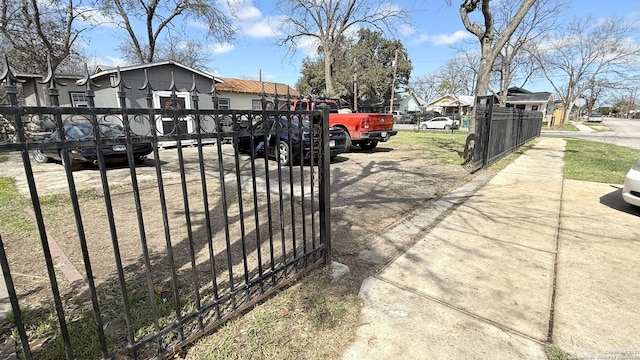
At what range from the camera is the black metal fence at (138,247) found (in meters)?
1.37

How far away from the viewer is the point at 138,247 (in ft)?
11.2

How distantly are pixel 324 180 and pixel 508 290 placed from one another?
5.95 feet

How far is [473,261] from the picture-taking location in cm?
310

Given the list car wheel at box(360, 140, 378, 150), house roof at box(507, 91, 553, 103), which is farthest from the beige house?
car wheel at box(360, 140, 378, 150)

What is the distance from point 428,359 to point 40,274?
3.37 meters

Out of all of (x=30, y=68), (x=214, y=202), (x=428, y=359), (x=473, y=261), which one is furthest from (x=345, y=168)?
(x=30, y=68)

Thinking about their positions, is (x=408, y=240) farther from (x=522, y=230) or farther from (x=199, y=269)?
(x=199, y=269)

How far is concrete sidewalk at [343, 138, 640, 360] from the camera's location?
2.04 m

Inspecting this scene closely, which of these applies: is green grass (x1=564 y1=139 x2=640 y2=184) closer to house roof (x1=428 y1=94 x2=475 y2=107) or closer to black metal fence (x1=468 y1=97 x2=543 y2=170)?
black metal fence (x1=468 y1=97 x2=543 y2=170)

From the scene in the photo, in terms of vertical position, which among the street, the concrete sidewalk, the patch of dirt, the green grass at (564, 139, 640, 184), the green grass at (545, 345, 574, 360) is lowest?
the street

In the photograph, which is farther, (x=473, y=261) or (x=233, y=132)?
(x=473, y=261)

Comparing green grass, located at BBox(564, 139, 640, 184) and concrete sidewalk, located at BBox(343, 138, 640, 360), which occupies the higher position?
green grass, located at BBox(564, 139, 640, 184)

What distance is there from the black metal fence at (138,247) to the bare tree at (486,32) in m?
7.35

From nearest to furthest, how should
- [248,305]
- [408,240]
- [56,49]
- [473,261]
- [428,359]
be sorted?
[428,359], [248,305], [473,261], [408,240], [56,49]
